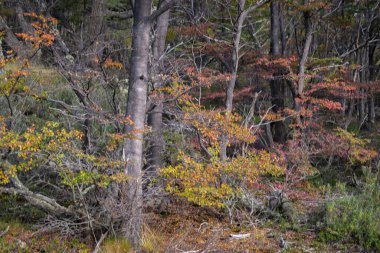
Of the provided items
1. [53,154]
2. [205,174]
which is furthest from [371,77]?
[53,154]

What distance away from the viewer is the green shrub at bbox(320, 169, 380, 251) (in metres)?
7.20

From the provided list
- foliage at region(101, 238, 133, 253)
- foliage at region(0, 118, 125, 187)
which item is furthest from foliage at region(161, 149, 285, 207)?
foliage at region(101, 238, 133, 253)

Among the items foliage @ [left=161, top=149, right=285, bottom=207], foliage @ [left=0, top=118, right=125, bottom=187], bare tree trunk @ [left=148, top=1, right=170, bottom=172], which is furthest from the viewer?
bare tree trunk @ [left=148, top=1, right=170, bottom=172]

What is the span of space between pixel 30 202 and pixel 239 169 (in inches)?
152

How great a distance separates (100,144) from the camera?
973 centimetres

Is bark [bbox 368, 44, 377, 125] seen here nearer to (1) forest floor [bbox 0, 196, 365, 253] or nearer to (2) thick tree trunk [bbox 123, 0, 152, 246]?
(1) forest floor [bbox 0, 196, 365, 253]

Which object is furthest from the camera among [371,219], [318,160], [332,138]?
[318,160]

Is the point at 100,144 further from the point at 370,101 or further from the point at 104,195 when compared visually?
the point at 370,101

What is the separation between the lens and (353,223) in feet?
24.8

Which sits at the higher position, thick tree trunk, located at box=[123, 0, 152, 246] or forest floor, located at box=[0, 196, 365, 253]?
thick tree trunk, located at box=[123, 0, 152, 246]

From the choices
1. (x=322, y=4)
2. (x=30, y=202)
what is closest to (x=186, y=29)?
(x=322, y=4)

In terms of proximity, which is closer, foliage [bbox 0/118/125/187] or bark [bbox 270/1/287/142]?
foliage [bbox 0/118/125/187]

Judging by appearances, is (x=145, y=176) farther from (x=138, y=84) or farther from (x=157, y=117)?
(x=157, y=117)

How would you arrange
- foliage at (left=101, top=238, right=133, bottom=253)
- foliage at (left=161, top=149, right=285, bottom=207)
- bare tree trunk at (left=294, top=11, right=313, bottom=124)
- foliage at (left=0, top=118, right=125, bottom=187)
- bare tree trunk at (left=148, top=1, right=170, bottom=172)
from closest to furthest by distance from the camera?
foliage at (left=0, top=118, right=125, bottom=187)
foliage at (left=101, top=238, right=133, bottom=253)
foliage at (left=161, top=149, right=285, bottom=207)
bare tree trunk at (left=148, top=1, right=170, bottom=172)
bare tree trunk at (left=294, top=11, right=313, bottom=124)
